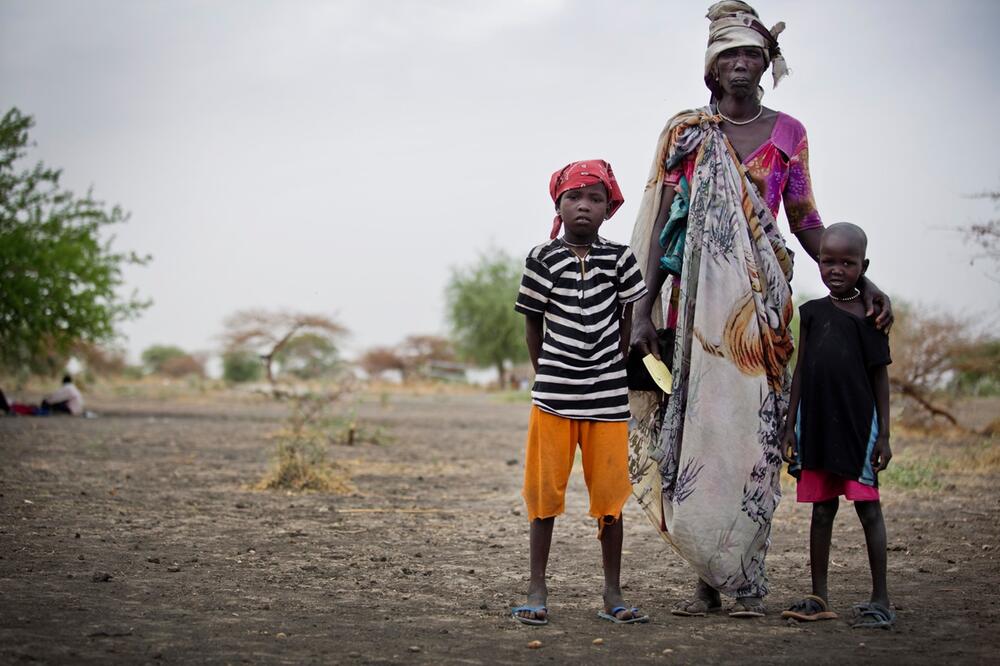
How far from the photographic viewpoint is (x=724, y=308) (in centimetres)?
471

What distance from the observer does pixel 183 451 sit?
531 inches

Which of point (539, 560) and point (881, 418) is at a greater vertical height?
point (881, 418)

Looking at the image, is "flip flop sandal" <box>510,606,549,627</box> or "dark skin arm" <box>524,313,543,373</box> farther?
"dark skin arm" <box>524,313,543,373</box>

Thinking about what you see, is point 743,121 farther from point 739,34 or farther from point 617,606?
point 617,606

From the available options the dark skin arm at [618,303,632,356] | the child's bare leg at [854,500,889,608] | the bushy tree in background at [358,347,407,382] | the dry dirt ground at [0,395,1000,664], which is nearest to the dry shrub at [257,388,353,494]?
the dry dirt ground at [0,395,1000,664]

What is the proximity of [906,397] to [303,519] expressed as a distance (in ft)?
37.3

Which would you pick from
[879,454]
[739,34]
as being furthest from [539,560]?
[739,34]

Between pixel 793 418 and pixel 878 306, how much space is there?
2.05 feet

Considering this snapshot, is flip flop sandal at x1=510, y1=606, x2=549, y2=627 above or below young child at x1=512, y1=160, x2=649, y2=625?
below

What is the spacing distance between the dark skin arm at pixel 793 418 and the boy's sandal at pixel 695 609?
768 millimetres

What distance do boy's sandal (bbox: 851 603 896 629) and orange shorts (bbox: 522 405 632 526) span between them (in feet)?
3.65

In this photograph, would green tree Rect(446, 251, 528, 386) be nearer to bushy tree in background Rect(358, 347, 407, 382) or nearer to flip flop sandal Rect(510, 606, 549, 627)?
bushy tree in background Rect(358, 347, 407, 382)

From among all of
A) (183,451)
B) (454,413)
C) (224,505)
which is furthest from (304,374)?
(224,505)

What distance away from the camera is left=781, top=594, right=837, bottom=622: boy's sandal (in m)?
4.49
